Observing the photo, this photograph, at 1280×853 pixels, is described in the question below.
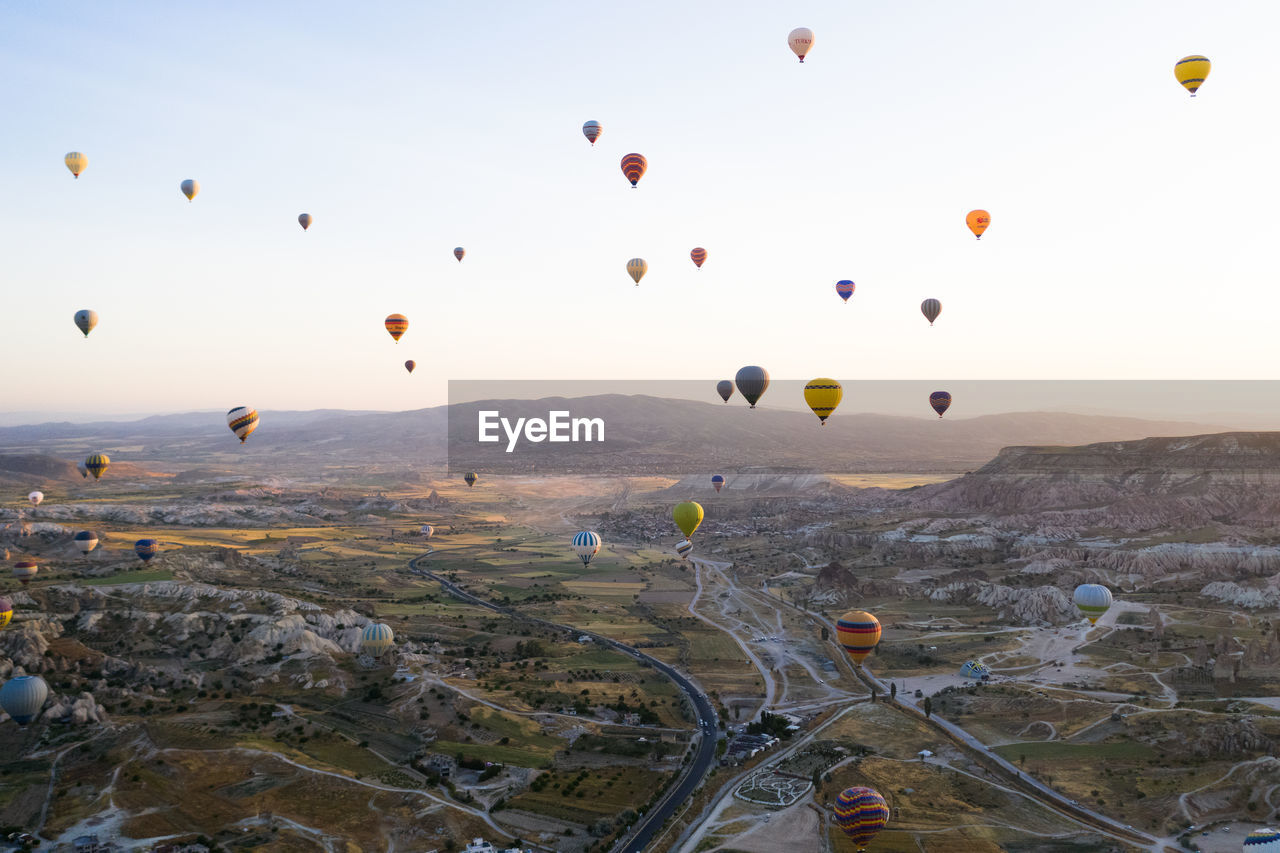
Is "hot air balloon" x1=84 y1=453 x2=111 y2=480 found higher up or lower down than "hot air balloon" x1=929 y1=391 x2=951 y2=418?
lower down

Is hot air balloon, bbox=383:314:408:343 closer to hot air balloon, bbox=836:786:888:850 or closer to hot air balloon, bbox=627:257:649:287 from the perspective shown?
hot air balloon, bbox=627:257:649:287

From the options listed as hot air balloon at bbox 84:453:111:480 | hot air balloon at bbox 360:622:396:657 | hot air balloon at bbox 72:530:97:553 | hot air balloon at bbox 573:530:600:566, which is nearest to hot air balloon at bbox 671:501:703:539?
hot air balloon at bbox 573:530:600:566

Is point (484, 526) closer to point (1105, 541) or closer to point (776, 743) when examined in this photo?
point (1105, 541)

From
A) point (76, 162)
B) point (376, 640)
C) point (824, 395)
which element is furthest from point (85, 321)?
point (824, 395)

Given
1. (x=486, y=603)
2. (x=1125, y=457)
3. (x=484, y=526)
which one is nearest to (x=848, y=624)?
(x=486, y=603)

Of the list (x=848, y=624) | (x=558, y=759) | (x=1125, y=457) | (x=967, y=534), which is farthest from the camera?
(x=1125, y=457)

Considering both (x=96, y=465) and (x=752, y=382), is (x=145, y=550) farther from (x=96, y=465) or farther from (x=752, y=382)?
(x=752, y=382)
